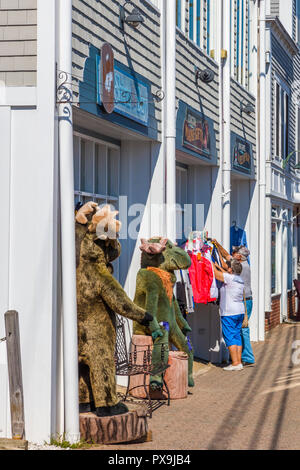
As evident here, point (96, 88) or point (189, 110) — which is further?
point (189, 110)

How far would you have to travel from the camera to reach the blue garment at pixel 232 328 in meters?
→ 11.8

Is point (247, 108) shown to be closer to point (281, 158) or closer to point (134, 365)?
point (281, 158)

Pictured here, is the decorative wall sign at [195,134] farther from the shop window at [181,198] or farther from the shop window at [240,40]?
the shop window at [240,40]

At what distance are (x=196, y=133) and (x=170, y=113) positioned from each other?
5.67 feet

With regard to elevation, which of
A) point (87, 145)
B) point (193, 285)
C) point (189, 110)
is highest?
point (189, 110)

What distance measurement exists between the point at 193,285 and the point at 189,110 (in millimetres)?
2544

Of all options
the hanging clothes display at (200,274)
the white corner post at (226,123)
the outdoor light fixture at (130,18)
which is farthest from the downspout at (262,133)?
the outdoor light fixture at (130,18)

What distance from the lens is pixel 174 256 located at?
9.34 m

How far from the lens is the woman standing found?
1175 cm

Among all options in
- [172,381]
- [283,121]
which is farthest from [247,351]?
[283,121]

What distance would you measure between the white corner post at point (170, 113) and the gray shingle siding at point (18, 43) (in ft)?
11.8

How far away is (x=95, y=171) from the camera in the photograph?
375 inches

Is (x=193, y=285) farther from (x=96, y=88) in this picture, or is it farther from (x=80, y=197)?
(x=96, y=88)

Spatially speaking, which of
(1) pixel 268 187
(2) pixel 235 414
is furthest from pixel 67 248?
(1) pixel 268 187
